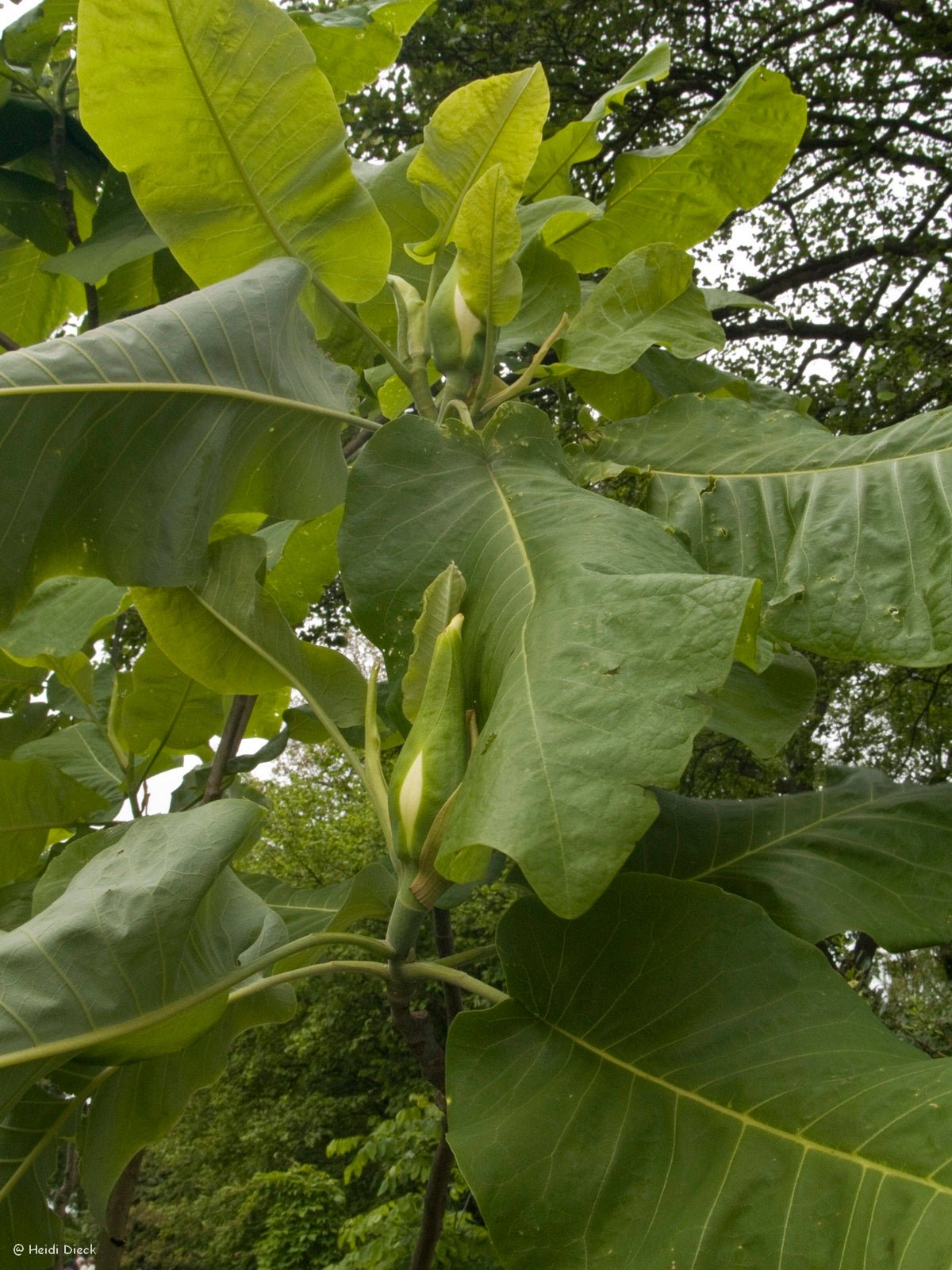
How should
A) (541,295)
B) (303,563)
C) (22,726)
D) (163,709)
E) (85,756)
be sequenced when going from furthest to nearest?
1. (22,726)
2. (85,756)
3. (163,709)
4. (303,563)
5. (541,295)

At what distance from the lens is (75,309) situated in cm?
170

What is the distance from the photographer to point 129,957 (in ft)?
2.52

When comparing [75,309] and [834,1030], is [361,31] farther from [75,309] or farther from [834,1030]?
[834,1030]

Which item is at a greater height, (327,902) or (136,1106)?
(327,902)

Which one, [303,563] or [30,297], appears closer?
[303,563]

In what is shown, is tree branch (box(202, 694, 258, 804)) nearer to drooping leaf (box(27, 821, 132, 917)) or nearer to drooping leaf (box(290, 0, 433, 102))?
drooping leaf (box(27, 821, 132, 917))

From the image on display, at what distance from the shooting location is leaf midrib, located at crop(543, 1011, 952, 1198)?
1.97ft

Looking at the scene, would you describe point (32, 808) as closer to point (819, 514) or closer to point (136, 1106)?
point (136, 1106)

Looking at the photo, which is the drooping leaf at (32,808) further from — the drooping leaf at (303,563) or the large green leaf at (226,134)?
the large green leaf at (226,134)

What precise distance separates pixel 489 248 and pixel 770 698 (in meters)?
0.51

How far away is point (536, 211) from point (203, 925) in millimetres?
856

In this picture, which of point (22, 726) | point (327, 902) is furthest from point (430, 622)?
point (22, 726)

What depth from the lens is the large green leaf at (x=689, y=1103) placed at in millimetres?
614

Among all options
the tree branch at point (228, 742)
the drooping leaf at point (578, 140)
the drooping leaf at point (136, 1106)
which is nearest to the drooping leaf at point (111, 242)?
the drooping leaf at point (578, 140)
